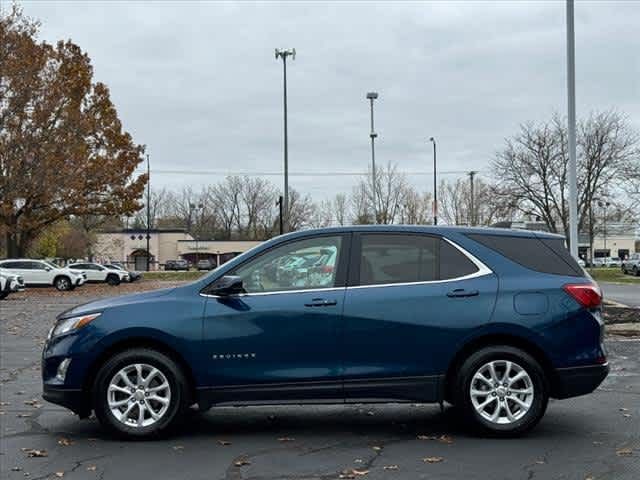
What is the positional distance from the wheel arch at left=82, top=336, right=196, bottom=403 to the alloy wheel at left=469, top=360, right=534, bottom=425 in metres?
2.34

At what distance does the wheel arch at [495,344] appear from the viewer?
6.79 m

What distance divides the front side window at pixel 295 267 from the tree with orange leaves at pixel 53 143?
33203 mm

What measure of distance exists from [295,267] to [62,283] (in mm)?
34651

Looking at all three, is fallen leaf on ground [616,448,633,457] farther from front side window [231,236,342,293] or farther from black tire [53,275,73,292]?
black tire [53,275,73,292]

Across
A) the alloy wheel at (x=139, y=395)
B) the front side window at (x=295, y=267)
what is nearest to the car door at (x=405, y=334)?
the front side window at (x=295, y=267)

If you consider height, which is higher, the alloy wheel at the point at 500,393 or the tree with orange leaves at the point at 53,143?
the tree with orange leaves at the point at 53,143

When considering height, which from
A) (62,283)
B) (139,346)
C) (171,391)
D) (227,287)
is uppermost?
(227,287)

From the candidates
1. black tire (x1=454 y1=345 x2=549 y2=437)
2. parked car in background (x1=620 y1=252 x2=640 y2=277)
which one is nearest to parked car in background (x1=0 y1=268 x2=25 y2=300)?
black tire (x1=454 y1=345 x2=549 y2=437)

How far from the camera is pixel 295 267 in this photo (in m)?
6.99

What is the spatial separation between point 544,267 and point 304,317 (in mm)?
2122

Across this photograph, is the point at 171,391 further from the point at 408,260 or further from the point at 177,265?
the point at 177,265

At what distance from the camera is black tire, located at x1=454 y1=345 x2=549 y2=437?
6707 millimetres

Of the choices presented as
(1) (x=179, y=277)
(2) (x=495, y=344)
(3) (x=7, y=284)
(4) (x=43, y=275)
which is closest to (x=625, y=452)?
(2) (x=495, y=344)

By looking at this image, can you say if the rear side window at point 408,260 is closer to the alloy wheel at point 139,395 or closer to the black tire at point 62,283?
the alloy wheel at point 139,395
